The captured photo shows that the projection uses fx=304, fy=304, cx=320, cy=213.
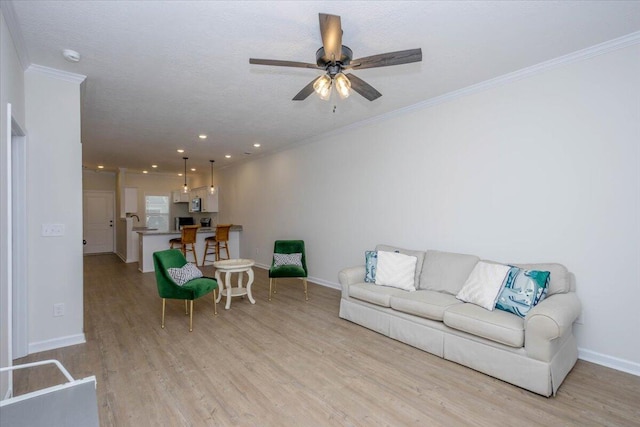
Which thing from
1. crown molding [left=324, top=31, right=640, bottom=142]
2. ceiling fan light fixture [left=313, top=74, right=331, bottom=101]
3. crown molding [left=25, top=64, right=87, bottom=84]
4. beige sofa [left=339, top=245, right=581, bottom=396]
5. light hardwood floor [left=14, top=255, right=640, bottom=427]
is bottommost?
light hardwood floor [left=14, top=255, right=640, bottom=427]

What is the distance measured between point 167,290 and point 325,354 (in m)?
2.01

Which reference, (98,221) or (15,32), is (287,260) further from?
(98,221)

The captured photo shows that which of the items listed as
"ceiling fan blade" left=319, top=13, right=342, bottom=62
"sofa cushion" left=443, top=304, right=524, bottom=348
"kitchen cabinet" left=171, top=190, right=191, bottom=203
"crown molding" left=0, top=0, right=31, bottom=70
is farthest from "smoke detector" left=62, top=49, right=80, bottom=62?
"kitchen cabinet" left=171, top=190, right=191, bottom=203

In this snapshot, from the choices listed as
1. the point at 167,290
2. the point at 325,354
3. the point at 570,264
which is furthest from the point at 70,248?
the point at 570,264

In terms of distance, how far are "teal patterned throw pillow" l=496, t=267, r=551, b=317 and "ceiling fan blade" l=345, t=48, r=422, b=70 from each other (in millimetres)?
2082

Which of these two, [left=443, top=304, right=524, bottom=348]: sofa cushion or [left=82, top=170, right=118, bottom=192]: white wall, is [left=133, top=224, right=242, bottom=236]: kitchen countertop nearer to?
[left=82, top=170, right=118, bottom=192]: white wall

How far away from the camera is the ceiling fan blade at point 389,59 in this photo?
2031 mm

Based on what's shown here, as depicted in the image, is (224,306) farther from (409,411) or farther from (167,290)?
(409,411)

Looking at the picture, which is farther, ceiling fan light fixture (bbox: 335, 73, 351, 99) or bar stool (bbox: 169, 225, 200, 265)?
bar stool (bbox: 169, 225, 200, 265)

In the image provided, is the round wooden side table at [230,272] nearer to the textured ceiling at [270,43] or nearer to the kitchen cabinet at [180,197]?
the textured ceiling at [270,43]

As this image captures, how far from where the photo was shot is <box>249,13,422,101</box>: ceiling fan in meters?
1.93

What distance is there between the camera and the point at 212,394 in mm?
2279

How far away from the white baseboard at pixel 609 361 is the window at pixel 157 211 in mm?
10968

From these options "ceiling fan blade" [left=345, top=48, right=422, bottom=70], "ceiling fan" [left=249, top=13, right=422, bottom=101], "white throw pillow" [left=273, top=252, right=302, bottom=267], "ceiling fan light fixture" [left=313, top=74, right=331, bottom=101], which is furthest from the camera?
"white throw pillow" [left=273, top=252, right=302, bottom=267]
